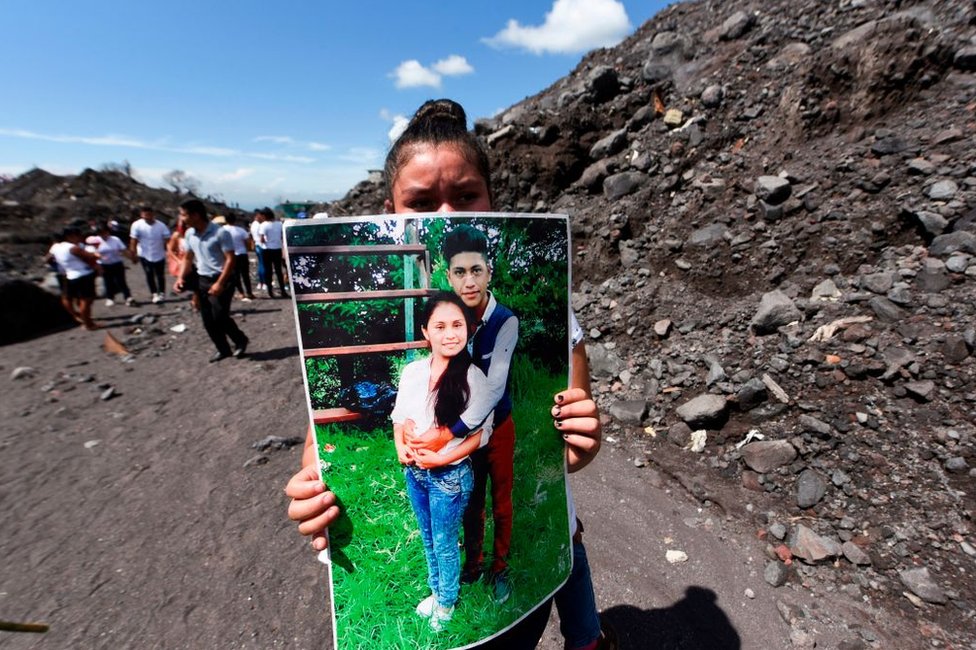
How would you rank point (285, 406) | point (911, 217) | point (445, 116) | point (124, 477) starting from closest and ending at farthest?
point (445, 116) → point (124, 477) → point (911, 217) → point (285, 406)

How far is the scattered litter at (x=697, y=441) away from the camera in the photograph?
364 centimetres

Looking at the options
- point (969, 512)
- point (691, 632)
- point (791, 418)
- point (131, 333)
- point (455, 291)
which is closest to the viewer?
point (455, 291)

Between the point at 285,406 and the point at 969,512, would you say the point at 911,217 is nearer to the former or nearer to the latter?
the point at 969,512

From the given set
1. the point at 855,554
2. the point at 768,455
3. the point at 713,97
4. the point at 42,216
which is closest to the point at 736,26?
the point at 713,97

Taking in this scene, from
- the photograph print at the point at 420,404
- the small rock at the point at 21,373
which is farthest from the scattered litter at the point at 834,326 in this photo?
the small rock at the point at 21,373

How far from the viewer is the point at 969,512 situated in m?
2.61

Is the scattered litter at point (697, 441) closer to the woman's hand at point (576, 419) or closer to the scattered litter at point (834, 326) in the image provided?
the scattered litter at point (834, 326)

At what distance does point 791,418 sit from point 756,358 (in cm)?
64

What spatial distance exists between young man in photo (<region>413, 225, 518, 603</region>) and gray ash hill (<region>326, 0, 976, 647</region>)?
2508 millimetres

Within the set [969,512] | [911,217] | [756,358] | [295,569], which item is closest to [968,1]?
[911,217]

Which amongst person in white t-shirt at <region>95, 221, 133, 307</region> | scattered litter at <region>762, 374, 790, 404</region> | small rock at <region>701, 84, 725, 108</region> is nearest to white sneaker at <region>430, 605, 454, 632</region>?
scattered litter at <region>762, 374, 790, 404</region>

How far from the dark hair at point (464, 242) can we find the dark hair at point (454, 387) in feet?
0.31

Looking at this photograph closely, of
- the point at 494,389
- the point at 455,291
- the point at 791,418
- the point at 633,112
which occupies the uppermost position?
the point at 633,112

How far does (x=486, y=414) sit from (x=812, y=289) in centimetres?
463
